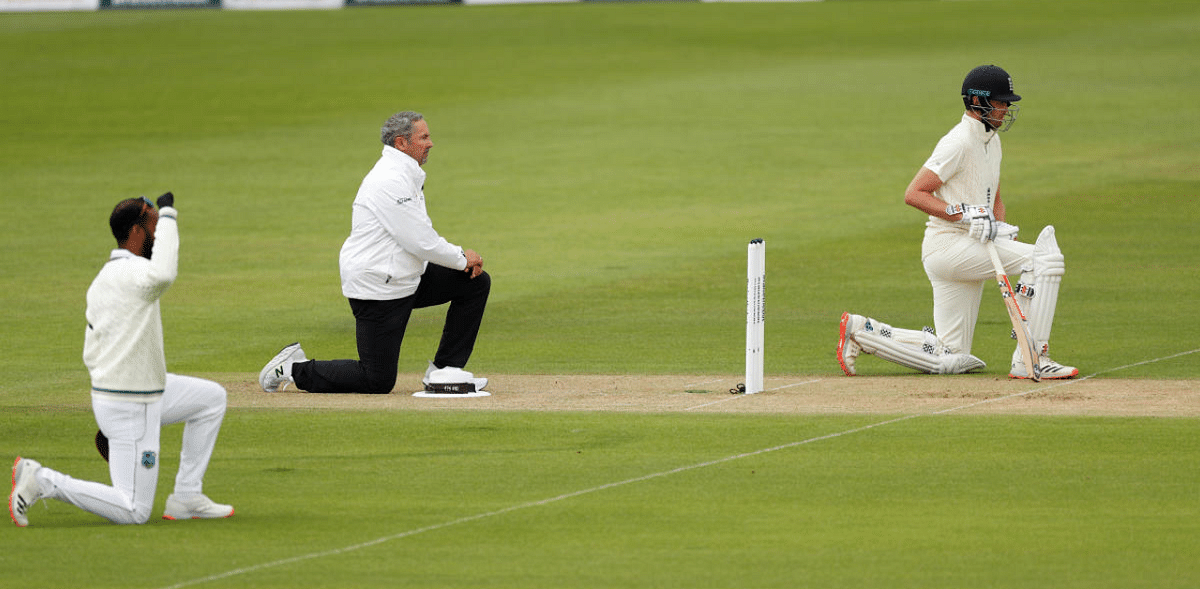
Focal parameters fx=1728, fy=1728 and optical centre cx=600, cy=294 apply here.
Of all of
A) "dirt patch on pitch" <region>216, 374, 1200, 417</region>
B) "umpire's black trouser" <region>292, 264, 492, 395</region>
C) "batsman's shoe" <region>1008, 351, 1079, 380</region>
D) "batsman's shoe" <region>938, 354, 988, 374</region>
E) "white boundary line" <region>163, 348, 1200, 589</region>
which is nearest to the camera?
"white boundary line" <region>163, 348, 1200, 589</region>

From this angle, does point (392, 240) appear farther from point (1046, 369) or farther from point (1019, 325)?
point (1046, 369)

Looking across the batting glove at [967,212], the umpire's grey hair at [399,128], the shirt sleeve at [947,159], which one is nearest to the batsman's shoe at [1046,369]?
the batting glove at [967,212]

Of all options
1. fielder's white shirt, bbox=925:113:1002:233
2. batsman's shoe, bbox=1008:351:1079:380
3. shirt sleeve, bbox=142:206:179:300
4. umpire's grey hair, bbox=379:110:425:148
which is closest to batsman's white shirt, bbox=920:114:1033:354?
fielder's white shirt, bbox=925:113:1002:233

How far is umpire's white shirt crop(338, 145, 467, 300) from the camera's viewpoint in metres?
11.6

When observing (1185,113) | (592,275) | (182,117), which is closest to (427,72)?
(182,117)

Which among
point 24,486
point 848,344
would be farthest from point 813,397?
point 24,486

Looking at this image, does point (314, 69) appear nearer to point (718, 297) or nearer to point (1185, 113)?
point (1185, 113)

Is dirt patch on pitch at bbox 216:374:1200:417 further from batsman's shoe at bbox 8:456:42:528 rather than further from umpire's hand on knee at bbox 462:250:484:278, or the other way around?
batsman's shoe at bbox 8:456:42:528

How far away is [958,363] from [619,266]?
26.9 ft

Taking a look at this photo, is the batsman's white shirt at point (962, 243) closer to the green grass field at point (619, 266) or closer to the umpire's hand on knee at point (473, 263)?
the green grass field at point (619, 266)

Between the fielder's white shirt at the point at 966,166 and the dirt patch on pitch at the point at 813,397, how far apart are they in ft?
4.22

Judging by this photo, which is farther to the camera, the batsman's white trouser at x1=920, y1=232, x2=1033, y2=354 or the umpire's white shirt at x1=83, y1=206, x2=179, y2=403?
the batsman's white trouser at x1=920, y1=232, x2=1033, y2=354

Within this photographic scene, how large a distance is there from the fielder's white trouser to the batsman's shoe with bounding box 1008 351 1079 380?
6.25 m

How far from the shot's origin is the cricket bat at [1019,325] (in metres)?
12.1
